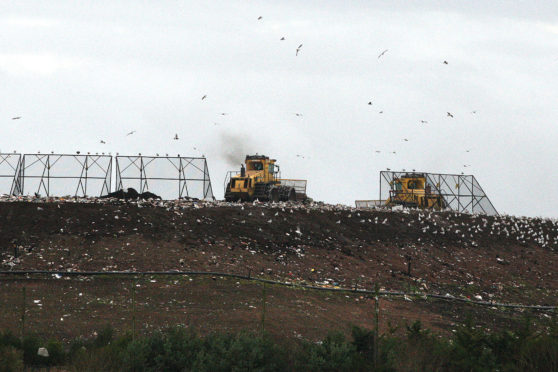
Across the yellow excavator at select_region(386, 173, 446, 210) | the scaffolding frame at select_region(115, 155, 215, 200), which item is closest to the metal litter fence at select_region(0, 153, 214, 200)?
the scaffolding frame at select_region(115, 155, 215, 200)

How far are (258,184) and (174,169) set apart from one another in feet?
15.2

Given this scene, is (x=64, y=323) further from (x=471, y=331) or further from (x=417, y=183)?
(x=417, y=183)

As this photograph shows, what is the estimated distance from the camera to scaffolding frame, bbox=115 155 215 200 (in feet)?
120

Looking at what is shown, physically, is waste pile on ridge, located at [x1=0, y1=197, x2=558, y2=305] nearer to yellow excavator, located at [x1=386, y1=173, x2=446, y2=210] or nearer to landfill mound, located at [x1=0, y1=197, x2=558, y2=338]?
landfill mound, located at [x1=0, y1=197, x2=558, y2=338]

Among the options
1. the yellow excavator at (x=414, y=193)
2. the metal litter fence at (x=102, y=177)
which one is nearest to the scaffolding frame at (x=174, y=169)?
the metal litter fence at (x=102, y=177)

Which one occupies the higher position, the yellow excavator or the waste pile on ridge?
the yellow excavator

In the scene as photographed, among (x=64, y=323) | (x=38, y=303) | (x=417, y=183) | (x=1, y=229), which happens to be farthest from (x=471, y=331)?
(x=417, y=183)

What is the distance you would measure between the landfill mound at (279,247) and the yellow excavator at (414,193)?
11246 millimetres

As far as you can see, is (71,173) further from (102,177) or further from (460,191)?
(460,191)

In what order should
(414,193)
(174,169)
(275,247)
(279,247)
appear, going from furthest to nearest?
(414,193) → (174,169) → (279,247) → (275,247)

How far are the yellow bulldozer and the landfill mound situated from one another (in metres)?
5.67

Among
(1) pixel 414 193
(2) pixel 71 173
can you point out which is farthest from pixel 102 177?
(1) pixel 414 193

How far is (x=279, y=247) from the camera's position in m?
26.0

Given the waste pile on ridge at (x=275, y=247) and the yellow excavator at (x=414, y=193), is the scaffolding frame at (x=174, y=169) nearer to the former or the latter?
the waste pile on ridge at (x=275, y=247)
